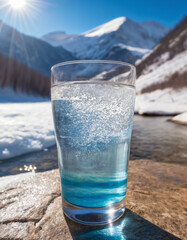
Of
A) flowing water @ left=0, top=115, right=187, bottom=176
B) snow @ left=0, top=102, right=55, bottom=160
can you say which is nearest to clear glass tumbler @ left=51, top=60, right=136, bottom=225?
flowing water @ left=0, top=115, right=187, bottom=176

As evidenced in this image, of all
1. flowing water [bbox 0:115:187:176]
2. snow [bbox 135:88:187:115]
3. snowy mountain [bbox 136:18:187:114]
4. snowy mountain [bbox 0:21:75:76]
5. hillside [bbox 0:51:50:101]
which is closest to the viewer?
flowing water [bbox 0:115:187:176]

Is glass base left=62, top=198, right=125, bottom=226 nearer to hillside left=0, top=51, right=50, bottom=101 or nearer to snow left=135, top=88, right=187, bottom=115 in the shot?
snow left=135, top=88, right=187, bottom=115

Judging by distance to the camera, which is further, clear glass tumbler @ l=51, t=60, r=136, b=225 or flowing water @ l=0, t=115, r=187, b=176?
flowing water @ l=0, t=115, r=187, b=176

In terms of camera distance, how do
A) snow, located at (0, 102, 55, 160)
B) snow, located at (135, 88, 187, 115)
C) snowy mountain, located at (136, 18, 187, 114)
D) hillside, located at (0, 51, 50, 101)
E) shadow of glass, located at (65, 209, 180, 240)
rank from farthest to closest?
1. hillside, located at (0, 51, 50, 101)
2. snowy mountain, located at (136, 18, 187, 114)
3. snow, located at (135, 88, 187, 115)
4. snow, located at (0, 102, 55, 160)
5. shadow of glass, located at (65, 209, 180, 240)

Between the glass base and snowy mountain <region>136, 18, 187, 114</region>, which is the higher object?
snowy mountain <region>136, 18, 187, 114</region>

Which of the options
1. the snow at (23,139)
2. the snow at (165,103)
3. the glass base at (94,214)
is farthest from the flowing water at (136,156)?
the snow at (165,103)

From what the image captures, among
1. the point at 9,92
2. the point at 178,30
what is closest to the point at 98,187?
the point at 9,92
